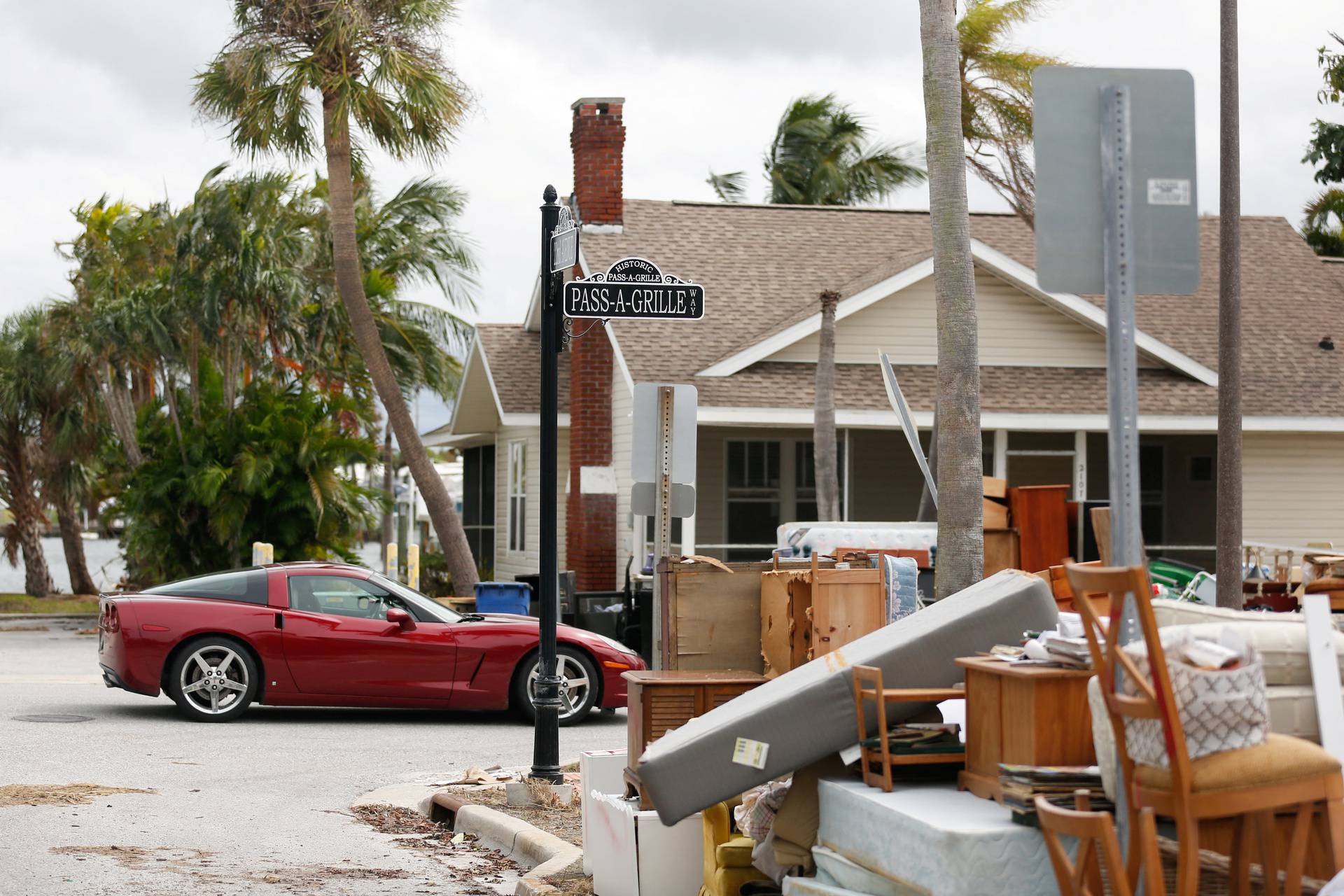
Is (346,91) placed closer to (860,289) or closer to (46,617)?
(860,289)

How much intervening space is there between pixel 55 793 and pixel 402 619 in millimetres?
4151

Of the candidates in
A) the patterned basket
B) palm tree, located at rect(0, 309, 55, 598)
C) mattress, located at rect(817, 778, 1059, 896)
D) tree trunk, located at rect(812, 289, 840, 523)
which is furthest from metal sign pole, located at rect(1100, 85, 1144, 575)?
palm tree, located at rect(0, 309, 55, 598)

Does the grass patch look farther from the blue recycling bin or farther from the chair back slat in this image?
the chair back slat

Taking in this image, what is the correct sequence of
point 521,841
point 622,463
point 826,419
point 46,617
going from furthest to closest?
point 46,617
point 622,463
point 826,419
point 521,841

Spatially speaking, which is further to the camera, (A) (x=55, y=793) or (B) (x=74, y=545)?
(B) (x=74, y=545)

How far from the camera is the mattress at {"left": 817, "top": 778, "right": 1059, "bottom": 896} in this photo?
15.6 ft

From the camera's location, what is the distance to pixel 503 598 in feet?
58.3

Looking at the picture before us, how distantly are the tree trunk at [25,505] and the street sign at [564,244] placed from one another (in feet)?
91.9

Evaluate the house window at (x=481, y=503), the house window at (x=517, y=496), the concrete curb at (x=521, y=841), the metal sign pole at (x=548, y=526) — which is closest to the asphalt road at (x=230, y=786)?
the concrete curb at (x=521, y=841)

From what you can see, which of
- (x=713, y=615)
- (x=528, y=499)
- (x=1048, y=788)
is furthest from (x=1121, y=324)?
(x=528, y=499)

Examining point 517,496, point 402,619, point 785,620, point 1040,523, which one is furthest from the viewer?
point 517,496

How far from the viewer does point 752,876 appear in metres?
6.20

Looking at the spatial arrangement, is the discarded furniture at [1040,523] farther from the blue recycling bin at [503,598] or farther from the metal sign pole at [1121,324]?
the metal sign pole at [1121,324]

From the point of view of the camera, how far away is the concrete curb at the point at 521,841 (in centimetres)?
739
